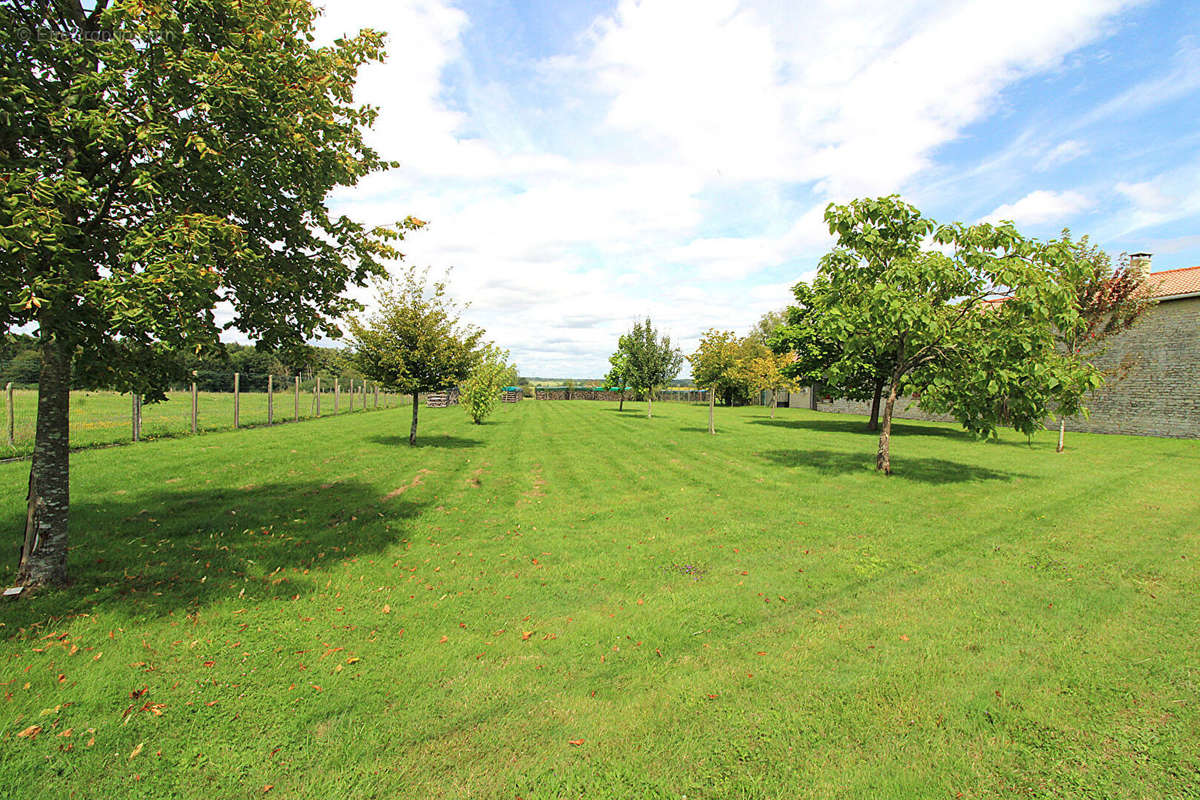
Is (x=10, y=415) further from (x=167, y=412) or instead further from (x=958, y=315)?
(x=958, y=315)

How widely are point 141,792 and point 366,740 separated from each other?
1.07 metres

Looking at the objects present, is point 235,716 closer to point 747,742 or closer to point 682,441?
point 747,742

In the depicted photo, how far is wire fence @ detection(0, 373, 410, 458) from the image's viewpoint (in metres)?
12.0

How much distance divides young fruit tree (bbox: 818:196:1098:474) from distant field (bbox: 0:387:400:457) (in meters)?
12.8

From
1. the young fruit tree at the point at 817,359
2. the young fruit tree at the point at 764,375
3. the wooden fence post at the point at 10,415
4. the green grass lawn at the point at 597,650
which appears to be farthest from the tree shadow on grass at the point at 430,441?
the young fruit tree at the point at 764,375

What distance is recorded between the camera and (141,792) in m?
2.69

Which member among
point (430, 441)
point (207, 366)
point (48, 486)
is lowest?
point (430, 441)

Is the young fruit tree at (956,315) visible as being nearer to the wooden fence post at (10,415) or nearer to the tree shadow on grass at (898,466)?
the tree shadow on grass at (898,466)

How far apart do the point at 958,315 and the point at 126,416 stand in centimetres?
2321

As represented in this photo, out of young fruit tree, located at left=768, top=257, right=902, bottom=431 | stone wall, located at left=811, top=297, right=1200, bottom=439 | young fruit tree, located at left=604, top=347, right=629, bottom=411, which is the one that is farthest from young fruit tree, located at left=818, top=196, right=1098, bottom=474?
young fruit tree, located at left=604, top=347, right=629, bottom=411

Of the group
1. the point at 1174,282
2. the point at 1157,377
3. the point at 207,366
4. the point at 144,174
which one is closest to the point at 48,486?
the point at 144,174

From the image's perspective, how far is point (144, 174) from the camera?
3.96m

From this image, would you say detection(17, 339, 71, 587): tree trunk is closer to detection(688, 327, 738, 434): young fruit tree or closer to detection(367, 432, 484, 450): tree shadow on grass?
detection(367, 432, 484, 450): tree shadow on grass

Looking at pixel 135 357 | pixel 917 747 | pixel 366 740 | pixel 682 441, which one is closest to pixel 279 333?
pixel 135 357
